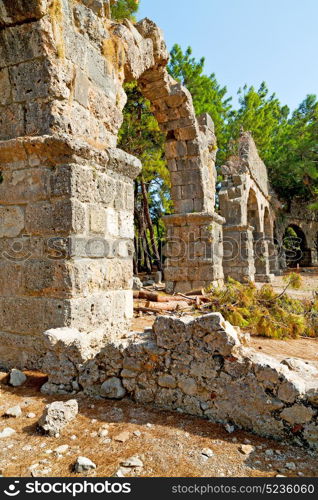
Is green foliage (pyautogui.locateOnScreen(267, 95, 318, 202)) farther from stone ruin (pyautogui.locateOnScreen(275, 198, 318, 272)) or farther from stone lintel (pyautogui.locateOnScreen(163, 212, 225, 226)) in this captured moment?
stone lintel (pyautogui.locateOnScreen(163, 212, 225, 226))

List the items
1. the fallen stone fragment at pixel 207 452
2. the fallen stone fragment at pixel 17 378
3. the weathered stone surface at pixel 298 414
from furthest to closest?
the fallen stone fragment at pixel 17 378 < the weathered stone surface at pixel 298 414 < the fallen stone fragment at pixel 207 452

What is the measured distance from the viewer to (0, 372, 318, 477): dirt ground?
5.64ft

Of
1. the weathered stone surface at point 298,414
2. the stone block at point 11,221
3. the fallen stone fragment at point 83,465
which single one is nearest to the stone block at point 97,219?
the stone block at point 11,221

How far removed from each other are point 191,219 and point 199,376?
5.86 metres

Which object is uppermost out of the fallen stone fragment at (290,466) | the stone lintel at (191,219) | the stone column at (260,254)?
the stone lintel at (191,219)

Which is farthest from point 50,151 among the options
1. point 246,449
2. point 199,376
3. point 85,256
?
point 246,449

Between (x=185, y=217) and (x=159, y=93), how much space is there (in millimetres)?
2787

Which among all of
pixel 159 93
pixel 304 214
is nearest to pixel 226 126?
pixel 304 214

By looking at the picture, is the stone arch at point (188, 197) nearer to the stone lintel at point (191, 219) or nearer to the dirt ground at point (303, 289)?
the stone lintel at point (191, 219)

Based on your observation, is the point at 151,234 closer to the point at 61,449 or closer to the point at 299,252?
the point at 299,252

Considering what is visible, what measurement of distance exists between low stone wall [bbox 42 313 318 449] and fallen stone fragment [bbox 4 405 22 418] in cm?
34

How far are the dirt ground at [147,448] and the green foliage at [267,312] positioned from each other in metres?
2.79

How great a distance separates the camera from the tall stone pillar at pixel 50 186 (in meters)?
2.95
